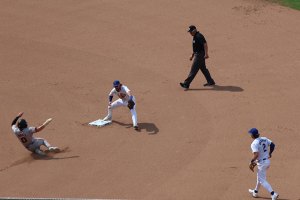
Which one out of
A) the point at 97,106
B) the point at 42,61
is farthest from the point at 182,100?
the point at 42,61

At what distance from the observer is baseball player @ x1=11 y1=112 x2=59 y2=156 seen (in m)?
16.7

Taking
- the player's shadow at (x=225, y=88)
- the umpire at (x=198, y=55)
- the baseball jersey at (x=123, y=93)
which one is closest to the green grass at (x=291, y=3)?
the player's shadow at (x=225, y=88)

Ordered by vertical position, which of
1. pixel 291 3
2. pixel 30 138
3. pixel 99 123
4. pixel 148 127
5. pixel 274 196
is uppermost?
pixel 291 3

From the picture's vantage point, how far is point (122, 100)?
62.0ft

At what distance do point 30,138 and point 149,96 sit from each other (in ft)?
17.1

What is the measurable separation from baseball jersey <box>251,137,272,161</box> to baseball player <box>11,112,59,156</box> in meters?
5.52

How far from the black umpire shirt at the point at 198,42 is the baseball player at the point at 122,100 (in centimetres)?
350

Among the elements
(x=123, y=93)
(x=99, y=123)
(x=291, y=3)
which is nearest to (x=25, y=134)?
(x=99, y=123)

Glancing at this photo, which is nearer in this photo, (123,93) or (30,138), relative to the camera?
(30,138)

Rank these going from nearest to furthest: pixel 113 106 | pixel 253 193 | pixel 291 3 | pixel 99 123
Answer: pixel 253 193, pixel 99 123, pixel 113 106, pixel 291 3

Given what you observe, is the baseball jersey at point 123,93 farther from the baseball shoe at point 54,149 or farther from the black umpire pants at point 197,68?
the black umpire pants at point 197,68

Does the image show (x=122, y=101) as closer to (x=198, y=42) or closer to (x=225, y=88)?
(x=198, y=42)

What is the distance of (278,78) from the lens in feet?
72.0

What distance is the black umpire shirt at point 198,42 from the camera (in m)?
21.0
